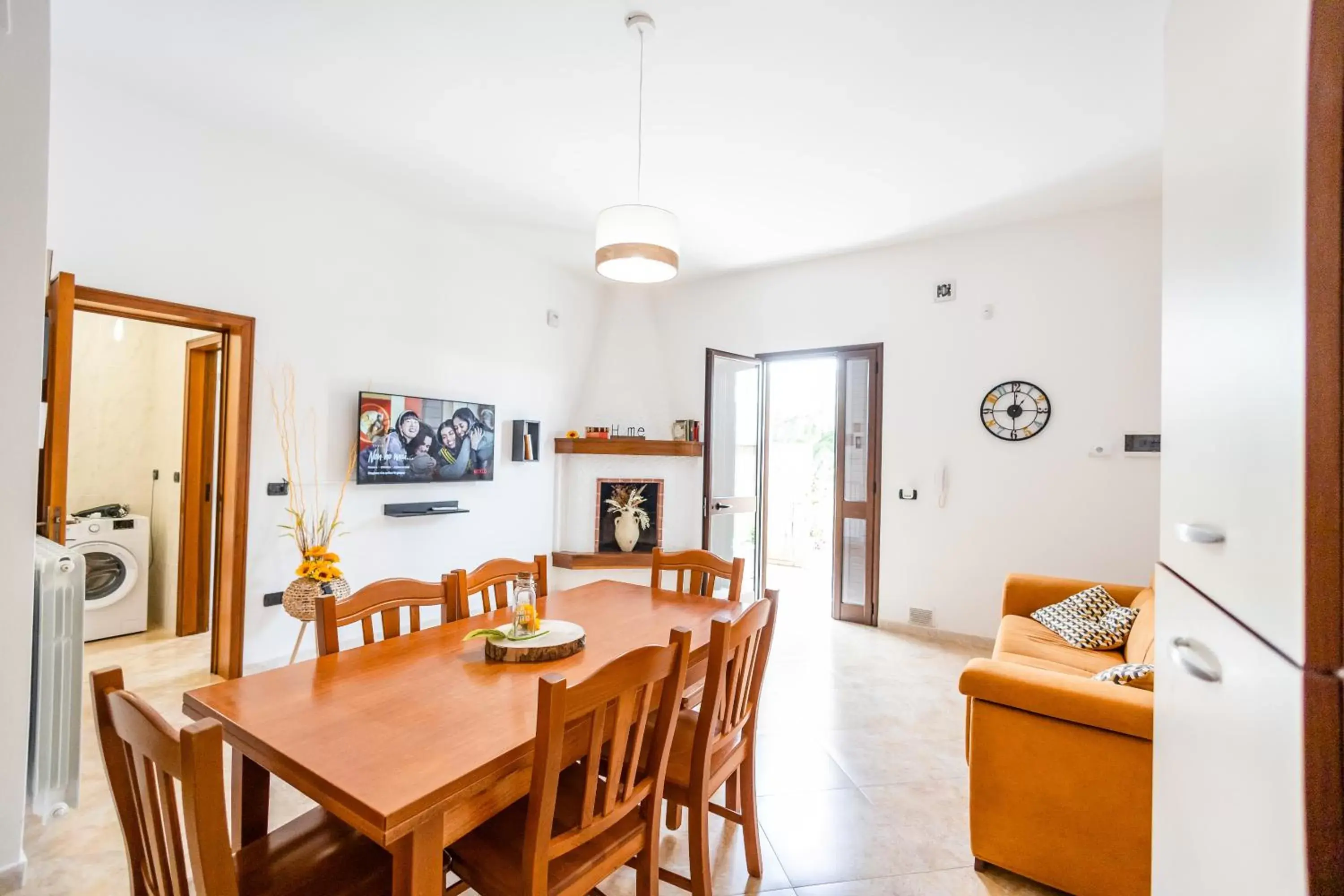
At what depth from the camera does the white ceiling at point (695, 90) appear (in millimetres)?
2270

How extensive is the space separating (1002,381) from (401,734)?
4331 mm

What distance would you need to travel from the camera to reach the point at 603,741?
4.43 ft

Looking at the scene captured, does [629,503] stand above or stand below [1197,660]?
below

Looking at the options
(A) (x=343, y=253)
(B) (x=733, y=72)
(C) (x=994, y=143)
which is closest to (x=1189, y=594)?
(B) (x=733, y=72)

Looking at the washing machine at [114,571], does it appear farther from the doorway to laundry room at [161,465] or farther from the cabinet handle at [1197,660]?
the cabinet handle at [1197,660]

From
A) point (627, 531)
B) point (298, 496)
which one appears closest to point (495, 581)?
point (298, 496)

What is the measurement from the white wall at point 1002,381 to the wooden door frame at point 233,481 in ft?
12.6

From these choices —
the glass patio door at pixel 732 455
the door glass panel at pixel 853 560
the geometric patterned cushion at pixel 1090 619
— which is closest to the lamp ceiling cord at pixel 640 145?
the glass patio door at pixel 732 455

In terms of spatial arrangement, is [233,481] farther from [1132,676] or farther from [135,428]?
[1132,676]

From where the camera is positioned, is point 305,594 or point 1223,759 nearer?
point 1223,759

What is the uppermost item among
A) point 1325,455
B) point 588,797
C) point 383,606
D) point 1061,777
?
point 1325,455

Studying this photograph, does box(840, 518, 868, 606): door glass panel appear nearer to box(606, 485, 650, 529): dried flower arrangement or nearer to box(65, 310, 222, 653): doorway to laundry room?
box(606, 485, 650, 529): dried flower arrangement

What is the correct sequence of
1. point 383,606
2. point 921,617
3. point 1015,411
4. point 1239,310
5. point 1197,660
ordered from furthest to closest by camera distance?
point 921,617, point 1015,411, point 383,606, point 1197,660, point 1239,310

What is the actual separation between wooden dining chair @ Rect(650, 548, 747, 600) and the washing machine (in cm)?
372
